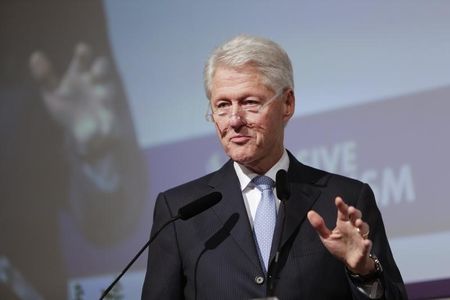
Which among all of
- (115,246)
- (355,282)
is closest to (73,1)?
(115,246)

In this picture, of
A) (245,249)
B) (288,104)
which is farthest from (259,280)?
(288,104)

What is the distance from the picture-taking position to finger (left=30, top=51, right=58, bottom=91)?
16.0 ft

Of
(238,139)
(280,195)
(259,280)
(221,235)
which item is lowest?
(259,280)

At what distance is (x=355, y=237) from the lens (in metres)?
2.22

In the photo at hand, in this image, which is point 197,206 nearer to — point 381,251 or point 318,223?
point 318,223

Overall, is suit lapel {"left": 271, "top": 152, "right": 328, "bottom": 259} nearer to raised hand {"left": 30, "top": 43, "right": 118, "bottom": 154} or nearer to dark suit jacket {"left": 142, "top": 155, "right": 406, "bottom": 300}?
dark suit jacket {"left": 142, "top": 155, "right": 406, "bottom": 300}

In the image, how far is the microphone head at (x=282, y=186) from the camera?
8.07 ft

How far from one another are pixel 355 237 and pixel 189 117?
228 cm

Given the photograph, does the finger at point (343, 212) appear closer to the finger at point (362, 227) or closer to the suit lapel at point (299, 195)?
the finger at point (362, 227)

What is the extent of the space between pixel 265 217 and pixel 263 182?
0.38 feet

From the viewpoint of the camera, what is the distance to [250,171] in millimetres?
2664

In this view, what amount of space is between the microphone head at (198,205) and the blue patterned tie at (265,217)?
0.52 feet

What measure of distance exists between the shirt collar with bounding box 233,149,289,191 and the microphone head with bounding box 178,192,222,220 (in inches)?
7.5

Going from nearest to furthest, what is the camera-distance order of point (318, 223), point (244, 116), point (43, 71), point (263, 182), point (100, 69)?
1. point (318, 223)
2. point (244, 116)
3. point (263, 182)
4. point (100, 69)
5. point (43, 71)
